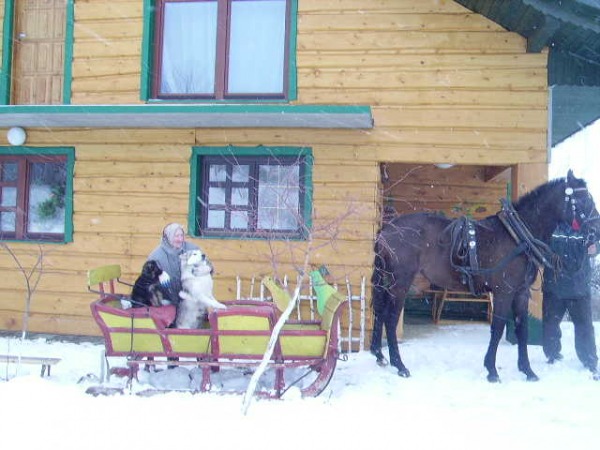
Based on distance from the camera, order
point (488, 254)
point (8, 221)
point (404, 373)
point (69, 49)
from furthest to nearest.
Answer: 1. point (8, 221)
2. point (69, 49)
3. point (488, 254)
4. point (404, 373)

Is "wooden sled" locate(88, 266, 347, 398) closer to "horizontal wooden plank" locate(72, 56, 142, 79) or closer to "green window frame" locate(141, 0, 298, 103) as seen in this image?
"green window frame" locate(141, 0, 298, 103)

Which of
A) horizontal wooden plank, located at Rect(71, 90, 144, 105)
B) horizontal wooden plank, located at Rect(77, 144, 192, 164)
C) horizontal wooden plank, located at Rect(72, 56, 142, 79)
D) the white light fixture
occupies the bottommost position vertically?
horizontal wooden plank, located at Rect(77, 144, 192, 164)

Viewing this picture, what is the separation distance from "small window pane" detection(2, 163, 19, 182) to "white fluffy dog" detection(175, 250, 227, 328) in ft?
15.1

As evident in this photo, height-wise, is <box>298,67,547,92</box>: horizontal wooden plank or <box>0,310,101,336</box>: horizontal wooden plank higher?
<box>298,67,547,92</box>: horizontal wooden plank

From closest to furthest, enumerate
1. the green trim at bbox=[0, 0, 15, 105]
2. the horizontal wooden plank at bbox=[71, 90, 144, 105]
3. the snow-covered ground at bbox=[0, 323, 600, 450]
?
the snow-covered ground at bbox=[0, 323, 600, 450]
the horizontal wooden plank at bbox=[71, 90, 144, 105]
the green trim at bbox=[0, 0, 15, 105]

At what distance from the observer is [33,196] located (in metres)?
8.80

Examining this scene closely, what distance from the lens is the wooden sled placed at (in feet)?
16.9

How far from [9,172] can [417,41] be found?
21.2 ft

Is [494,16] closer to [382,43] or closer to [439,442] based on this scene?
[382,43]

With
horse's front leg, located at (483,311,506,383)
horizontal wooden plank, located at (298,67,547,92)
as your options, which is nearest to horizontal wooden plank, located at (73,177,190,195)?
horizontal wooden plank, located at (298,67,547,92)

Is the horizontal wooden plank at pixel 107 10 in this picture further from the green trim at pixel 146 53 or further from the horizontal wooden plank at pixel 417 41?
the horizontal wooden plank at pixel 417 41

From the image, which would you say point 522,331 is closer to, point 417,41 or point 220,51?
point 417,41

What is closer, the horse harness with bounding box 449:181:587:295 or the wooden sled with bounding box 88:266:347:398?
the wooden sled with bounding box 88:266:347:398

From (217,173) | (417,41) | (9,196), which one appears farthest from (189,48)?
(9,196)
